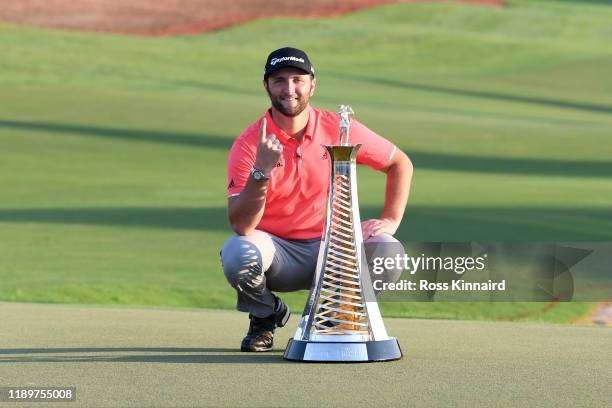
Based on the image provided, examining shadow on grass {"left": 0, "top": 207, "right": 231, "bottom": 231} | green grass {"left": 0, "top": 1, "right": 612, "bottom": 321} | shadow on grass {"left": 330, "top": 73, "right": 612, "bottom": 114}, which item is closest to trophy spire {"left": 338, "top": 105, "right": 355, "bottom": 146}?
green grass {"left": 0, "top": 1, "right": 612, "bottom": 321}

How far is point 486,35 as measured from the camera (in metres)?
54.2

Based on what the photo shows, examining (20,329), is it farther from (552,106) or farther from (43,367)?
(552,106)

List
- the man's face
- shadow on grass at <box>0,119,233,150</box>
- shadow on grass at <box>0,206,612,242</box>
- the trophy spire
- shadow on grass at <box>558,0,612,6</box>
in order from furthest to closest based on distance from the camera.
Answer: shadow on grass at <box>558,0,612,6</box>, shadow on grass at <box>0,119,233,150</box>, shadow on grass at <box>0,206,612,242</box>, the man's face, the trophy spire

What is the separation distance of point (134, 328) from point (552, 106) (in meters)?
A: 33.6

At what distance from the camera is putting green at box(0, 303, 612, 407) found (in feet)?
17.7

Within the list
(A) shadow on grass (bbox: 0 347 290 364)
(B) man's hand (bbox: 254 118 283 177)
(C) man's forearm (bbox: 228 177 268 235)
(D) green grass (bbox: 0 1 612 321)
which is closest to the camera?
(B) man's hand (bbox: 254 118 283 177)

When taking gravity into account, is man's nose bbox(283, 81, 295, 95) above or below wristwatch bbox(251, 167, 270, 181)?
above

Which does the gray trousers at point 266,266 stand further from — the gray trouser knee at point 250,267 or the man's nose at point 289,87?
the man's nose at point 289,87

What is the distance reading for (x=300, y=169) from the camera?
22.2 ft

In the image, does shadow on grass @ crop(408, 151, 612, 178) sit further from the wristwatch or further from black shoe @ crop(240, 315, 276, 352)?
the wristwatch

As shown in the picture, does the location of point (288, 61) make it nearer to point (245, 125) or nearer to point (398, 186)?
point (398, 186)

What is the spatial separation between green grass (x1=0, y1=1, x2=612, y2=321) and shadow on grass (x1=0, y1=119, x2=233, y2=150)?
0.21ft

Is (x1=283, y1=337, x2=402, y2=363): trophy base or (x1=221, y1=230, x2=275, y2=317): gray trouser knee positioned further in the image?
(x1=221, y1=230, x2=275, y2=317): gray trouser knee

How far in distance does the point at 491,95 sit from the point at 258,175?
36.6m
